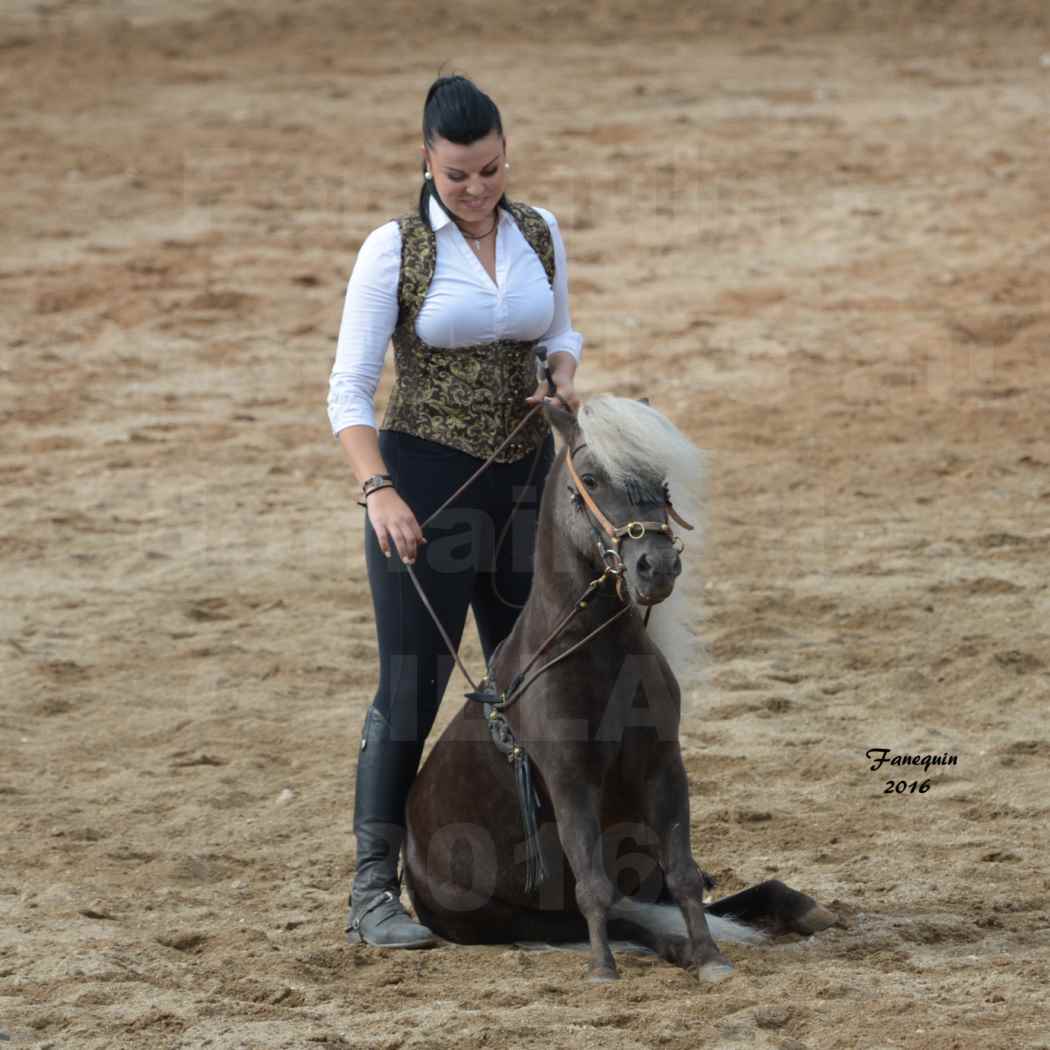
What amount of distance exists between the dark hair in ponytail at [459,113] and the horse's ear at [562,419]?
22.6 inches

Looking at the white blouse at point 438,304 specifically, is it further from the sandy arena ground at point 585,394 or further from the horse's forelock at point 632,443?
the sandy arena ground at point 585,394

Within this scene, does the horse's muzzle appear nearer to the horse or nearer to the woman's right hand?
the horse

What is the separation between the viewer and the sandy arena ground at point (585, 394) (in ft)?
13.5

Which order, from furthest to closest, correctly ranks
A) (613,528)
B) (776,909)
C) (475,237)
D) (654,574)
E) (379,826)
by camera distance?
1. (379,826)
2. (776,909)
3. (475,237)
4. (613,528)
5. (654,574)

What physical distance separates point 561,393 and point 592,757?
77 cm

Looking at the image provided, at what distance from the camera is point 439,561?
425 centimetres

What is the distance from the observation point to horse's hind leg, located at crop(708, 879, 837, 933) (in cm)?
426

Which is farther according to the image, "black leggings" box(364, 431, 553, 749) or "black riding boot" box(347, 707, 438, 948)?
"black riding boot" box(347, 707, 438, 948)

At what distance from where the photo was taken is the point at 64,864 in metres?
4.99

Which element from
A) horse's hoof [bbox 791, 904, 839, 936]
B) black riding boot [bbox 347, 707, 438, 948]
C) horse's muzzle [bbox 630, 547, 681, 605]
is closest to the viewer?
horse's muzzle [bbox 630, 547, 681, 605]

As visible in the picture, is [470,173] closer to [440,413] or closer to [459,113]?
[459,113]

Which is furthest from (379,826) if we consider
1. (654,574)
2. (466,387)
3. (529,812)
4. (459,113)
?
(459,113)

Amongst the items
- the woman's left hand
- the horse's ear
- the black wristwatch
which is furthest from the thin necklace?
the black wristwatch

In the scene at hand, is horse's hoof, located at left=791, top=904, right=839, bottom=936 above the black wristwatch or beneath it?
beneath
